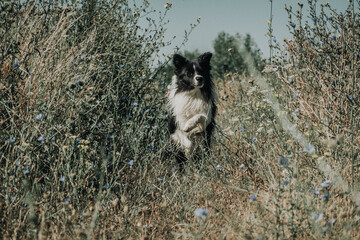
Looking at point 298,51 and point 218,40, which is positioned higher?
point 218,40

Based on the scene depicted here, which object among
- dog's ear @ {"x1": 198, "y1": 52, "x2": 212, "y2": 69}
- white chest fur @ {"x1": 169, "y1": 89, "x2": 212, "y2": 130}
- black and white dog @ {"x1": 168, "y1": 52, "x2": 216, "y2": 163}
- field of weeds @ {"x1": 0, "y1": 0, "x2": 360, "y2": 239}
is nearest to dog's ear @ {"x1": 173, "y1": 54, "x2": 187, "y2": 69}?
black and white dog @ {"x1": 168, "y1": 52, "x2": 216, "y2": 163}

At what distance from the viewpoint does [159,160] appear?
288 centimetres

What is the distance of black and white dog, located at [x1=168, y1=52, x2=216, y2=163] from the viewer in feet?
14.0

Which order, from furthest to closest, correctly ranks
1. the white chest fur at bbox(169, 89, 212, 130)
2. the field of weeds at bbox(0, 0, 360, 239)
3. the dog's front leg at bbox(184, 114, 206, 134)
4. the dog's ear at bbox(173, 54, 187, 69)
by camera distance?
the dog's ear at bbox(173, 54, 187, 69) → the white chest fur at bbox(169, 89, 212, 130) → the dog's front leg at bbox(184, 114, 206, 134) → the field of weeds at bbox(0, 0, 360, 239)

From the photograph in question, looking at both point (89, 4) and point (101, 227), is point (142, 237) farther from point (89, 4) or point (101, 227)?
point (89, 4)

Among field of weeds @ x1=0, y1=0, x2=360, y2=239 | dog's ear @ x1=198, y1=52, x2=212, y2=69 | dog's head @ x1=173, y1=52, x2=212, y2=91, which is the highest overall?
dog's ear @ x1=198, y1=52, x2=212, y2=69

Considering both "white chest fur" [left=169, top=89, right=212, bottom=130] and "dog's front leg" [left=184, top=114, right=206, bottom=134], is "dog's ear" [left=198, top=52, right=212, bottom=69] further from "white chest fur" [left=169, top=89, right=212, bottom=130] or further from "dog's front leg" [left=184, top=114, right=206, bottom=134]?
"dog's front leg" [left=184, top=114, right=206, bottom=134]

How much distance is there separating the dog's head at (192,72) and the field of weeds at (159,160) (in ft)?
2.39

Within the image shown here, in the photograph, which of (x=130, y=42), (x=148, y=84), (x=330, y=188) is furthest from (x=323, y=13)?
(x=130, y=42)

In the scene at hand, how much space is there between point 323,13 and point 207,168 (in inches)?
76.2

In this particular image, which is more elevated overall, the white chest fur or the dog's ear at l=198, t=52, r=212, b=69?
the dog's ear at l=198, t=52, r=212, b=69

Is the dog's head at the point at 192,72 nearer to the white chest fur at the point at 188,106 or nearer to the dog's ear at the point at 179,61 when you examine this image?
the dog's ear at the point at 179,61

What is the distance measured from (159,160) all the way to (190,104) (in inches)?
68.5

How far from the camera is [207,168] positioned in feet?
10.3
